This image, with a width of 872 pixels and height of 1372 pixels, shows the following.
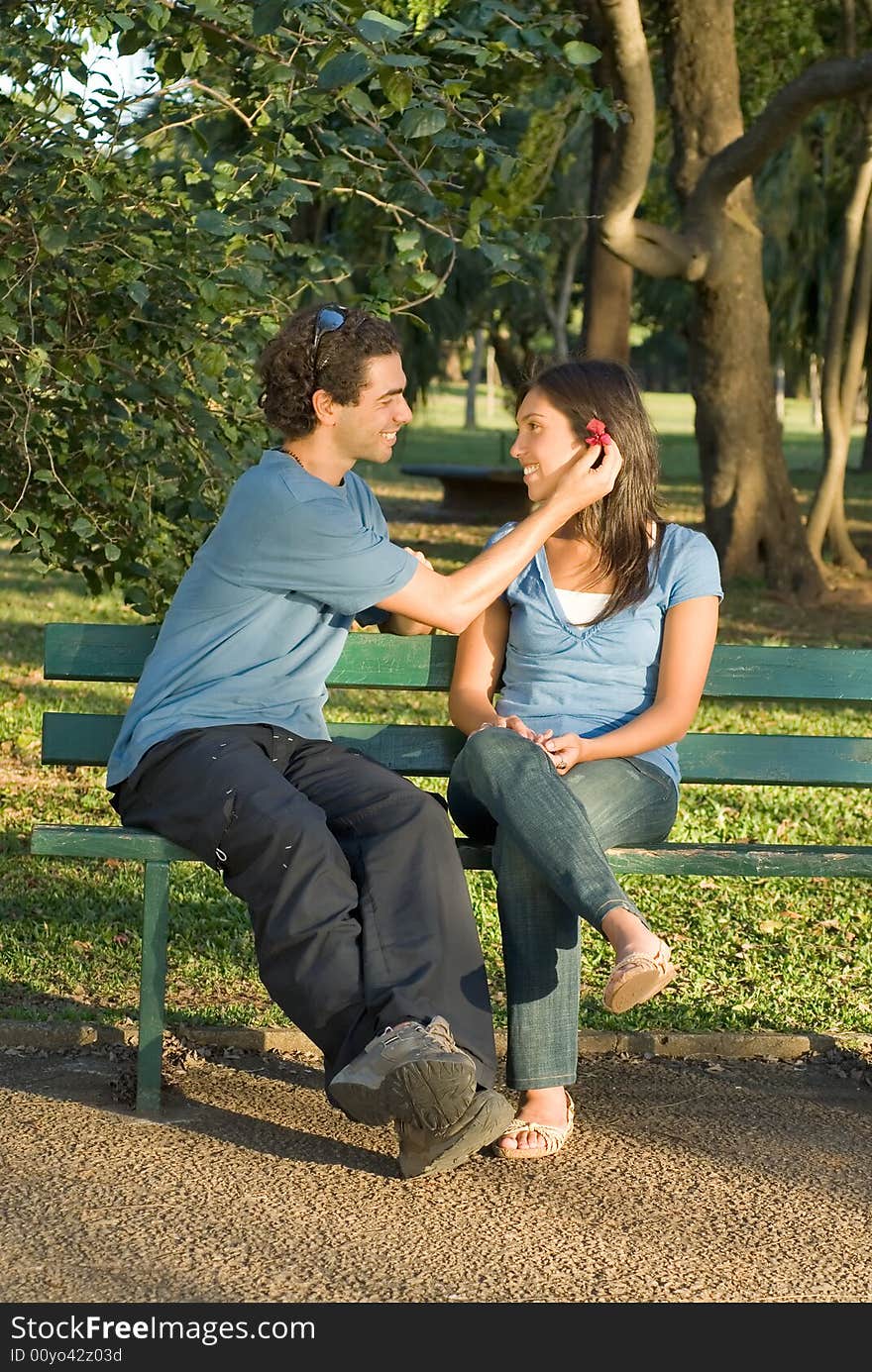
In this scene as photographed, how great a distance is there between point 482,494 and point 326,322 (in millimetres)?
16342

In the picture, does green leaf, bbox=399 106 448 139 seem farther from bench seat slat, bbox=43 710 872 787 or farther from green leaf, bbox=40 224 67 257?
bench seat slat, bbox=43 710 872 787

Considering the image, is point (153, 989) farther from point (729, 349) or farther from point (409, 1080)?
point (729, 349)

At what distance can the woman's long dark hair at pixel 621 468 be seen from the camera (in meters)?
3.97

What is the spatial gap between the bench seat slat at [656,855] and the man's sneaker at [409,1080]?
2.14ft

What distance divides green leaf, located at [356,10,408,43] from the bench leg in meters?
1.85

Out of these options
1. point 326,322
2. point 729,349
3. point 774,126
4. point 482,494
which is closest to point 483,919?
point 326,322

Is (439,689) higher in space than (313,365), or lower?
lower

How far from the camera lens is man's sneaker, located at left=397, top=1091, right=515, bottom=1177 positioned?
3283mm

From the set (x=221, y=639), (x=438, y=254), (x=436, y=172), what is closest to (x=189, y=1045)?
(x=221, y=639)

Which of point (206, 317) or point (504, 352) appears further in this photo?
point (504, 352)

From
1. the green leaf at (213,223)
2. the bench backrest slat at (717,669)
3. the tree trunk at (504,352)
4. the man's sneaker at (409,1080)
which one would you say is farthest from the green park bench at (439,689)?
the tree trunk at (504,352)

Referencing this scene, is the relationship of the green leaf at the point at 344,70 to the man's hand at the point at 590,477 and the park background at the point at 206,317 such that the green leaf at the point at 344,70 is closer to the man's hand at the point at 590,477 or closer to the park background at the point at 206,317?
the park background at the point at 206,317

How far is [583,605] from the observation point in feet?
13.3

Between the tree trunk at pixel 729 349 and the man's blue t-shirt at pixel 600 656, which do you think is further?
the tree trunk at pixel 729 349
